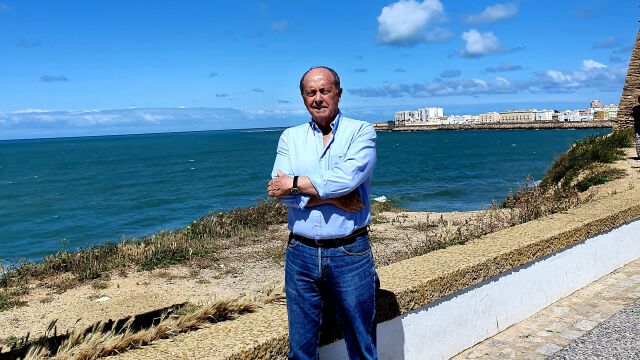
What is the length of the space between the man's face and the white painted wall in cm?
120

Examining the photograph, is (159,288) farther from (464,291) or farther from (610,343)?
(610,343)

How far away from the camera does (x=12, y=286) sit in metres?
8.68

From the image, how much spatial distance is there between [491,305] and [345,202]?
2.02 m

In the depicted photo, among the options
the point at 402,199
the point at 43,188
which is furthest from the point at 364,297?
the point at 43,188

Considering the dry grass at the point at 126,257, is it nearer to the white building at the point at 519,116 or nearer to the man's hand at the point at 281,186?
the man's hand at the point at 281,186

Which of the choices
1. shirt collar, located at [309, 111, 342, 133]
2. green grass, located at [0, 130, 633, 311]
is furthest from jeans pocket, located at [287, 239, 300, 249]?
green grass, located at [0, 130, 633, 311]

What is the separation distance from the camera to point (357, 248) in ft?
8.16

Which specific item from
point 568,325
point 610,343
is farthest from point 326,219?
point 568,325

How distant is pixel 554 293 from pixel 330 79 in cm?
313

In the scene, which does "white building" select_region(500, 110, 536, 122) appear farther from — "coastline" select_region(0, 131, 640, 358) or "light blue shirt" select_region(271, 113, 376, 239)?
"light blue shirt" select_region(271, 113, 376, 239)

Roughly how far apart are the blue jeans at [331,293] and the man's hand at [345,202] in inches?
6.2

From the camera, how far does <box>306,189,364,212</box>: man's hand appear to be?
95.4 inches

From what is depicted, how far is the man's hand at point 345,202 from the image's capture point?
95.4 inches

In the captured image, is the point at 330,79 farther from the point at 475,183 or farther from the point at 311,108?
the point at 475,183
